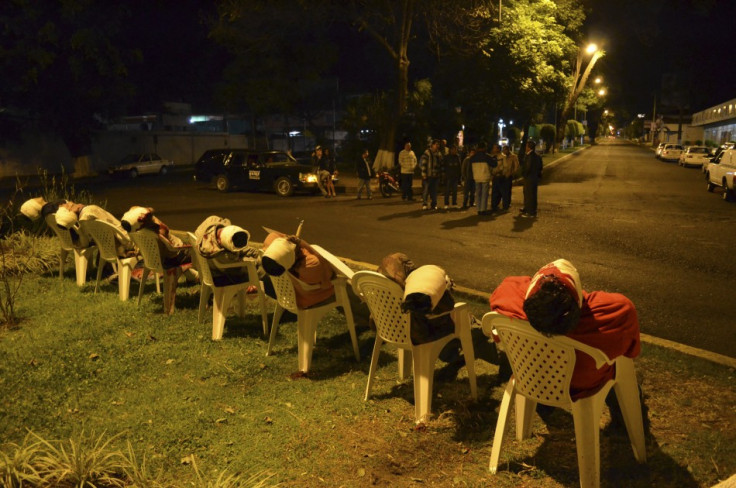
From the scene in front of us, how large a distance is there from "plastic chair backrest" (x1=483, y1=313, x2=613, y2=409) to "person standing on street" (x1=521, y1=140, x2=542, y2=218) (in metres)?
10.4

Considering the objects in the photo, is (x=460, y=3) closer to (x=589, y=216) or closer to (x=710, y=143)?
(x=589, y=216)

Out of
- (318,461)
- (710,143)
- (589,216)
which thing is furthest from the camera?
(710,143)

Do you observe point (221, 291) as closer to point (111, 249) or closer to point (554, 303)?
point (111, 249)

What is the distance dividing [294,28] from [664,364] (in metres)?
21.8

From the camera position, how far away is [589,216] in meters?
14.5

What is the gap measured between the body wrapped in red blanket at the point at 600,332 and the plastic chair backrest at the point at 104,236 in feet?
17.4

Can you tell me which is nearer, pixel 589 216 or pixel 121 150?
pixel 589 216

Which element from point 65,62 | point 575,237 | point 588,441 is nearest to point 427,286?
point 588,441

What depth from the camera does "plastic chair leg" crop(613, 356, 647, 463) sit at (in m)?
3.65

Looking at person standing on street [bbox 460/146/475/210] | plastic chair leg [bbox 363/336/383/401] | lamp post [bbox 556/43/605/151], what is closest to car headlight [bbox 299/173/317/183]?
person standing on street [bbox 460/146/475/210]

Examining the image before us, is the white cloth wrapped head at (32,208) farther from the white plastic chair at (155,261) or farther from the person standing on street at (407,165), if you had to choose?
the person standing on street at (407,165)

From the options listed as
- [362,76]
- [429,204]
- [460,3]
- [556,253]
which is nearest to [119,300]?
[556,253]

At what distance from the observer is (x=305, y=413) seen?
14.8 ft

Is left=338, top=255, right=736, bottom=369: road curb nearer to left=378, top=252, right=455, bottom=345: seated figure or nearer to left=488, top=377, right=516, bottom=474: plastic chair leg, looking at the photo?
left=378, top=252, right=455, bottom=345: seated figure
